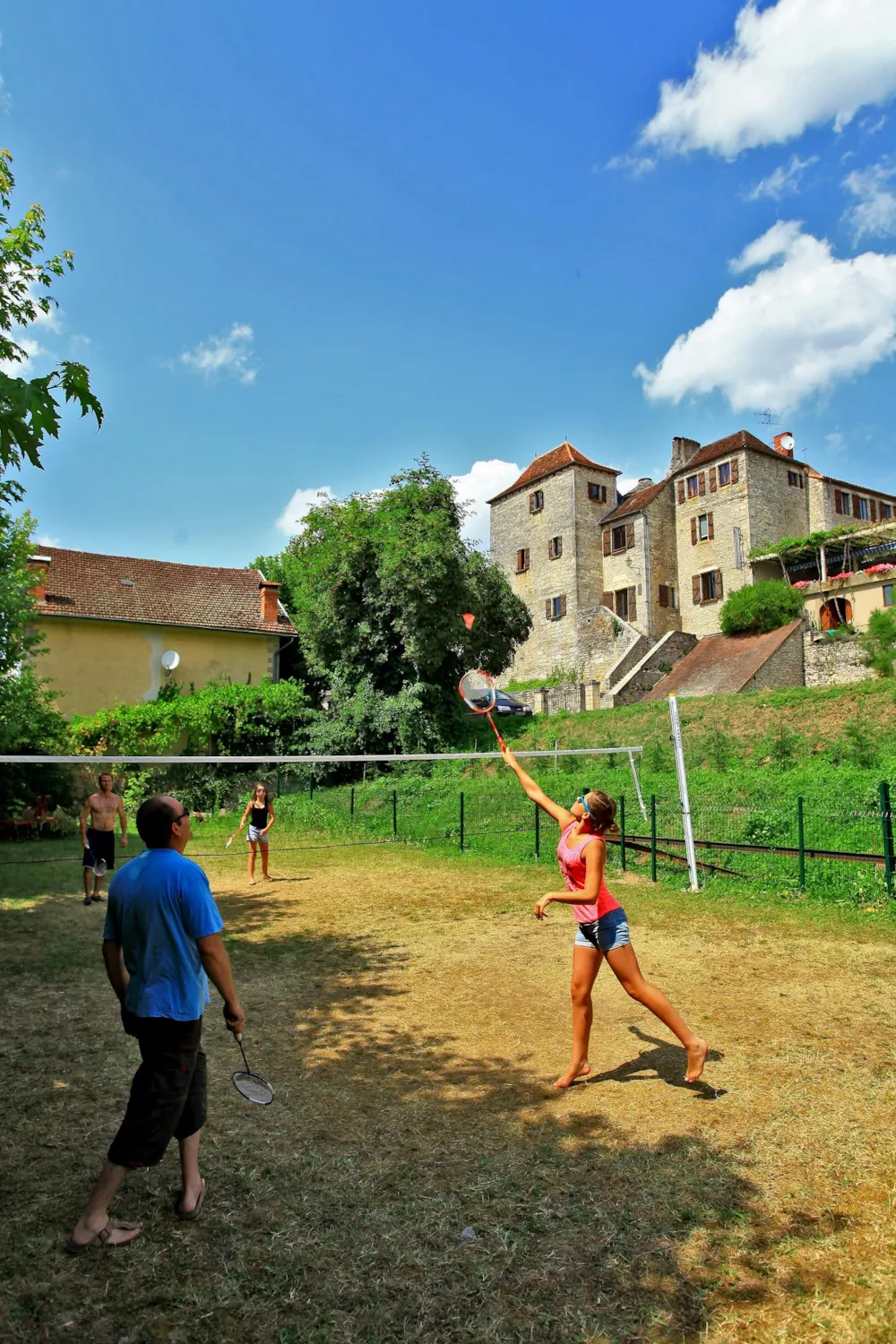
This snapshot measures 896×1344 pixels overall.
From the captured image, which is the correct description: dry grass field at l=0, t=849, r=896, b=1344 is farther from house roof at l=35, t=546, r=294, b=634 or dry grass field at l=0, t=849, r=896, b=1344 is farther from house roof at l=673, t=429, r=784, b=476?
house roof at l=673, t=429, r=784, b=476

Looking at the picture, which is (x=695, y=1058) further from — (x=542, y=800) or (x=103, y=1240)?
(x=103, y=1240)

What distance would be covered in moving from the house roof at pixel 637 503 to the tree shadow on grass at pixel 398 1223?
4261cm

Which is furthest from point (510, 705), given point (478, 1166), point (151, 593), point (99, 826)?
point (478, 1166)

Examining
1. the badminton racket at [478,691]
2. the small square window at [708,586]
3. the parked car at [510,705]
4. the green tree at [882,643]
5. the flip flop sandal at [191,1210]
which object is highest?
the small square window at [708,586]

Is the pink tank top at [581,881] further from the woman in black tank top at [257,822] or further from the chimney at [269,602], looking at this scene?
the chimney at [269,602]

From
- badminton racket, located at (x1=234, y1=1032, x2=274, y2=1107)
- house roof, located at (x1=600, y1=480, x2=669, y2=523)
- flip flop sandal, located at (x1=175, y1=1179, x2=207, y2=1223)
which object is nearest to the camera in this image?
flip flop sandal, located at (x1=175, y1=1179, x2=207, y2=1223)

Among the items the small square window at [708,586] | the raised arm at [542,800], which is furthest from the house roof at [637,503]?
the raised arm at [542,800]

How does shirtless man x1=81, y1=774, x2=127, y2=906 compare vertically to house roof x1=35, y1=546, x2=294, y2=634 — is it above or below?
below

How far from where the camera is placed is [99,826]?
13.2 m

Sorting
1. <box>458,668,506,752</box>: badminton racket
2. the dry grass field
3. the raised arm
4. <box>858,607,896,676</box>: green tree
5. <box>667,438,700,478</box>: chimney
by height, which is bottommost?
the dry grass field

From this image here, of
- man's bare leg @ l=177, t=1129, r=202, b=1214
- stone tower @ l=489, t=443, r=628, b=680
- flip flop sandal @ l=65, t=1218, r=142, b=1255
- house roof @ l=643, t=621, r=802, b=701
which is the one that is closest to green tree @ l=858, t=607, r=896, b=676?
house roof @ l=643, t=621, r=802, b=701

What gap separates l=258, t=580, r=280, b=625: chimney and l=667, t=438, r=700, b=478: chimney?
24.7 metres

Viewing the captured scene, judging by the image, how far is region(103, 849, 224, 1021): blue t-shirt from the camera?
4016 millimetres

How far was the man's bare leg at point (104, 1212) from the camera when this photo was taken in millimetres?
3922
